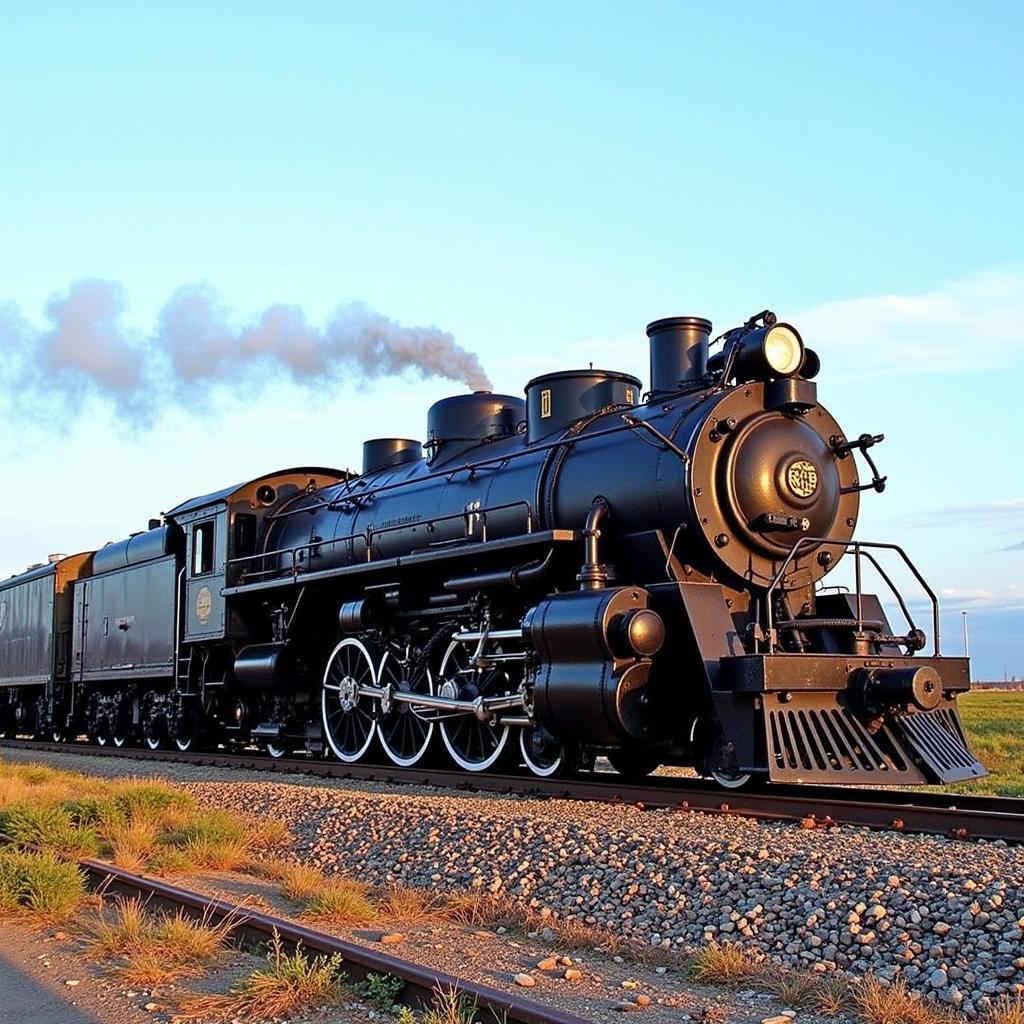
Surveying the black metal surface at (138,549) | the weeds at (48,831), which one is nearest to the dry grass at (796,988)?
the weeds at (48,831)

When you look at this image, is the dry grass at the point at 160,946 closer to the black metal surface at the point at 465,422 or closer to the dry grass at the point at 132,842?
the dry grass at the point at 132,842

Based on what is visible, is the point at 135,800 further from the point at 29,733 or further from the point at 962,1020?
the point at 29,733

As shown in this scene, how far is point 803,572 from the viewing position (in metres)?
10.1

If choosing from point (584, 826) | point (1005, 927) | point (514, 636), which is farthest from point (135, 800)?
point (1005, 927)

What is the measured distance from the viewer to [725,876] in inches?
232

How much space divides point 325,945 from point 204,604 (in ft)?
36.8

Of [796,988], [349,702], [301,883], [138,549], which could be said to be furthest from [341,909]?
[138,549]

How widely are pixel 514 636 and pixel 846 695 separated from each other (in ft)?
9.96

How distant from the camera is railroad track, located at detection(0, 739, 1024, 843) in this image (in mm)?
7309

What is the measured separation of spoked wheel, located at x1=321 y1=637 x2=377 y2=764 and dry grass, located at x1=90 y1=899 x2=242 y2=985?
6872 mm

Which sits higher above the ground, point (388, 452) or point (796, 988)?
point (388, 452)

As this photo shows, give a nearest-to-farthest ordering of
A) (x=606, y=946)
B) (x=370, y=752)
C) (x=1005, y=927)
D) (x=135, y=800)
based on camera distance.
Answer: (x=1005, y=927) → (x=606, y=946) → (x=135, y=800) → (x=370, y=752)

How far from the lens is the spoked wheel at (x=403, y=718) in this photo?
477 inches

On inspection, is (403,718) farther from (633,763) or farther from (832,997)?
(832,997)
